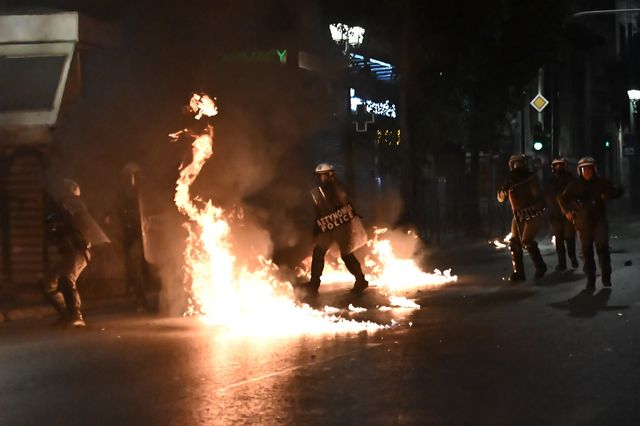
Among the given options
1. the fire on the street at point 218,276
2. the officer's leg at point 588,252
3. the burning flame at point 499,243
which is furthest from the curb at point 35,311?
the burning flame at point 499,243

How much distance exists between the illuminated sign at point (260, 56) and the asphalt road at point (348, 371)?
16.6ft

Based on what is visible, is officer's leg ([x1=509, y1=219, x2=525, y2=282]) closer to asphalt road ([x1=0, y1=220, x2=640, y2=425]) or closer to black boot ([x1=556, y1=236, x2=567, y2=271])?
black boot ([x1=556, y1=236, x2=567, y2=271])

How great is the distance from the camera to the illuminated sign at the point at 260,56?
15055mm

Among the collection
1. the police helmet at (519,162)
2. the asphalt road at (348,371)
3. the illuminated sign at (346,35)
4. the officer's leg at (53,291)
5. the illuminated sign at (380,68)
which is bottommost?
the asphalt road at (348,371)

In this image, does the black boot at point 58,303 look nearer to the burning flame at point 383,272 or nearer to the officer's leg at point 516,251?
the burning flame at point 383,272

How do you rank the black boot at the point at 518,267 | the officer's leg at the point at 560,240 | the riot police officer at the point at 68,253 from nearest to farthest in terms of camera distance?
the riot police officer at the point at 68,253 < the black boot at the point at 518,267 < the officer's leg at the point at 560,240

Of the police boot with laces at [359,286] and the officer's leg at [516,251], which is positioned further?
the officer's leg at [516,251]

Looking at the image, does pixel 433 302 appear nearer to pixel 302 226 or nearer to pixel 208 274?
pixel 208 274

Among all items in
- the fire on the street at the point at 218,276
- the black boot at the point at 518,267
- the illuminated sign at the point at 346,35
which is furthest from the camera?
the illuminated sign at the point at 346,35

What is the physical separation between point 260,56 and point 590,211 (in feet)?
19.0

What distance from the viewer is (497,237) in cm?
2588

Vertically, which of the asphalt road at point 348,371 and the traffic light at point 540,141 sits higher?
the traffic light at point 540,141

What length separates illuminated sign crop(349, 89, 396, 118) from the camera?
21.0 m

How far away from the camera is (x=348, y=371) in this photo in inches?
299
